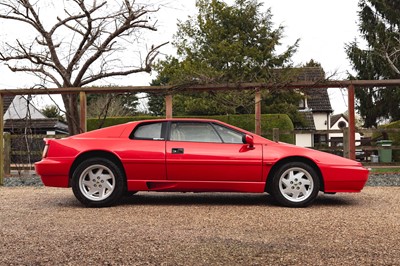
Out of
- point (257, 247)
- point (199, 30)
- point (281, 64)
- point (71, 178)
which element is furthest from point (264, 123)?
point (257, 247)

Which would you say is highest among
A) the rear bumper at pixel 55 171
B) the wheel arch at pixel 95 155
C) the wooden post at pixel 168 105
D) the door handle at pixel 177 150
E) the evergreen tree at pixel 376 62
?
the evergreen tree at pixel 376 62

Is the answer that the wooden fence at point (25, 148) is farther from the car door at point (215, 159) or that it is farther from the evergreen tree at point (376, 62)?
the evergreen tree at point (376, 62)

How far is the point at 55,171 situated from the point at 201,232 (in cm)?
290

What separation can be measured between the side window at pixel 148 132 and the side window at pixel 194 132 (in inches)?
8.0

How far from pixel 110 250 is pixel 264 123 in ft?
62.8

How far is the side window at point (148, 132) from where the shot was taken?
6.81 metres

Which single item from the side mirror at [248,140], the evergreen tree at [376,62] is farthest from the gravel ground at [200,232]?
the evergreen tree at [376,62]

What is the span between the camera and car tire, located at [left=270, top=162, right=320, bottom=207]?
6.40m

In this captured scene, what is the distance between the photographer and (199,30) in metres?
33.2

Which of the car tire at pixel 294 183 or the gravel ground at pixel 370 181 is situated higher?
the car tire at pixel 294 183

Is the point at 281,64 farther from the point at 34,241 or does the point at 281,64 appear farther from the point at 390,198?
the point at 34,241

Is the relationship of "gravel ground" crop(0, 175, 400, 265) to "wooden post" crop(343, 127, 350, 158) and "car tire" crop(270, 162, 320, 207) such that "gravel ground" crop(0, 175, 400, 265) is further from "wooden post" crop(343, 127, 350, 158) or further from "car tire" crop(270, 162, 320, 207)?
"wooden post" crop(343, 127, 350, 158)

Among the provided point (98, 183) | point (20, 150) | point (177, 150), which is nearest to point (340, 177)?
point (177, 150)

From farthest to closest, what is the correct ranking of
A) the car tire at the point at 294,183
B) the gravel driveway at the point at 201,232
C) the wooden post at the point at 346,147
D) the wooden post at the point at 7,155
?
the wooden post at the point at 7,155
the wooden post at the point at 346,147
the car tire at the point at 294,183
the gravel driveway at the point at 201,232
